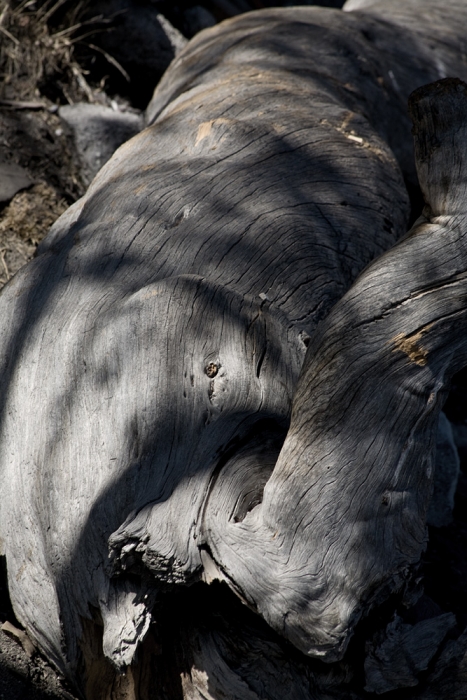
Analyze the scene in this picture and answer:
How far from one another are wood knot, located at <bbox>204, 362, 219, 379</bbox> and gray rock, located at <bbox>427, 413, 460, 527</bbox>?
4.79 feet

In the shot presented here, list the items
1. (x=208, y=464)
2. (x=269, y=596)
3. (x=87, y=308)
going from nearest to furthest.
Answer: (x=269, y=596)
(x=208, y=464)
(x=87, y=308)

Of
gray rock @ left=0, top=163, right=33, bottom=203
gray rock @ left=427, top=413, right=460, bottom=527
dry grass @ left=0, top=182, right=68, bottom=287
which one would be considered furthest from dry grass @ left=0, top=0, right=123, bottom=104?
gray rock @ left=427, top=413, right=460, bottom=527

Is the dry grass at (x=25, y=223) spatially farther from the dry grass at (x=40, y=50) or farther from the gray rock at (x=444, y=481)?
the gray rock at (x=444, y=481)

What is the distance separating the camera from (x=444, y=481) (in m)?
3.14

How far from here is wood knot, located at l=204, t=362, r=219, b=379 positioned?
6.46 ft

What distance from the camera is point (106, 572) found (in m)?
1.78

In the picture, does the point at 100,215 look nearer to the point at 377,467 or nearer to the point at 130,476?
the point at 130,476

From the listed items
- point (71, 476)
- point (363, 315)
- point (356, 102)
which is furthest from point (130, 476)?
point (356, 102)

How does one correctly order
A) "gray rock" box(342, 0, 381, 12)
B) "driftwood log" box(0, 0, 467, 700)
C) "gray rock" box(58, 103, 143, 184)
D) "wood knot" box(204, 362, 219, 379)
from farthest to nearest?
"gray rock" box(342, 0, 381, 12) < "gray rock" box(58, 103, 143, 184) < "wood knot" box(204, 362, 219, 379) < "driftwood log" box(0, 0, 467, 700)

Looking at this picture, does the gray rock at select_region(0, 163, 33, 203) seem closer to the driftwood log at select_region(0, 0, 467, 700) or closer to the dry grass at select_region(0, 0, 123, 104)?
the dry grass at select_region(0, 0, 123, 104)

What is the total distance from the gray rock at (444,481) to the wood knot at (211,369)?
57.5 inches

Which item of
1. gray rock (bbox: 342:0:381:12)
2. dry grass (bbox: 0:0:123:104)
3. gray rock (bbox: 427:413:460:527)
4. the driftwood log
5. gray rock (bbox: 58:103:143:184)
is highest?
dry grass (bbox: 0:0:123:104)

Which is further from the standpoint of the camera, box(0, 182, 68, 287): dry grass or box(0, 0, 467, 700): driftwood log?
box(0, 182, 68, 287): dry grass

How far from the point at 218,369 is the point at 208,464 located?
0.97 feet
